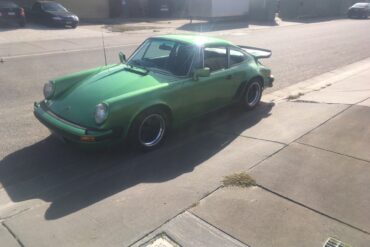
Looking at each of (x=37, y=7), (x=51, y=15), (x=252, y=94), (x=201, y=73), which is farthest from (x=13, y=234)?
(x=37, y=7)

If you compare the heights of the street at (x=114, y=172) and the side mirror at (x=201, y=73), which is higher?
the side mirror at (x=201, y=73)

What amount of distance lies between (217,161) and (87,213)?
72.5 inches

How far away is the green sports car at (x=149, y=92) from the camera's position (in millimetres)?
4746

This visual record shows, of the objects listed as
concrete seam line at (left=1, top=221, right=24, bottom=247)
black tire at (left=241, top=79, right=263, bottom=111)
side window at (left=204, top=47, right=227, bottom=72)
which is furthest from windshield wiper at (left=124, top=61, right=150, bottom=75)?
concrete seam line at (left=1, top=221, right=24, bottom=247)

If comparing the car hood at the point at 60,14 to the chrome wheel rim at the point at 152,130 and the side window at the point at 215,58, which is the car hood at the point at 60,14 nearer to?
the side window at the point at 215,58

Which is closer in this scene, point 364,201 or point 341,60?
point 364,201

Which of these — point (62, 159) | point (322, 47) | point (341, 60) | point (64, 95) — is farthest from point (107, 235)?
point (322, 47)

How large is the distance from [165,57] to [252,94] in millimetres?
1954

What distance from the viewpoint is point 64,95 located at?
5.32 meters

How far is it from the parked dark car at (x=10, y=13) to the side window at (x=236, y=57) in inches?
669

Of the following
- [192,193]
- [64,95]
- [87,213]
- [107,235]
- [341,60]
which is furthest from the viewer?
[341,60]

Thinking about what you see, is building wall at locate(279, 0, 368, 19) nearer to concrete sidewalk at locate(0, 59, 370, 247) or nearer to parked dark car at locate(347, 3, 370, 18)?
parked dark car at locate(347, 3, 370, 18)

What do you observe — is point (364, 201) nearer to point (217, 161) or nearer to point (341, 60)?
point (217, 161)

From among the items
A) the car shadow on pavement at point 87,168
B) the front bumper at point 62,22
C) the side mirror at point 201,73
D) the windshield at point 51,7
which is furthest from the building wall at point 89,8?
the car shadow on pavement at point 87,168
